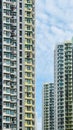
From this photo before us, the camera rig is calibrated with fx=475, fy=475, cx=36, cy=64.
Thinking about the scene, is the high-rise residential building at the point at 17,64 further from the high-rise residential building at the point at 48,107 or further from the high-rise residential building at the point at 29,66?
the high-rise residential building at the point at 48,107

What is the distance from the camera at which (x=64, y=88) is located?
135 meters

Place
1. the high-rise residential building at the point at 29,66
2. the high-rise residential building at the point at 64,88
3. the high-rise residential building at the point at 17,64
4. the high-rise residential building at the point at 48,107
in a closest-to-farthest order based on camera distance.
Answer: the high-rise residential building at the point at 17,64 < the high-rise residential building at the point at 29,66 < the high-rise residential building at the point at 64,88 < the high-rise residential building at the point at 48,107

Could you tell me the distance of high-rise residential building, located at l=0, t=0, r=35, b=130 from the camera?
90688mm

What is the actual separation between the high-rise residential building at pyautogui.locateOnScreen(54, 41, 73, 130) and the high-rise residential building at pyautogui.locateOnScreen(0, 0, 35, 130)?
33072mm

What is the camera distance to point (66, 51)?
137 metres

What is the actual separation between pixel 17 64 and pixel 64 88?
1663 inches

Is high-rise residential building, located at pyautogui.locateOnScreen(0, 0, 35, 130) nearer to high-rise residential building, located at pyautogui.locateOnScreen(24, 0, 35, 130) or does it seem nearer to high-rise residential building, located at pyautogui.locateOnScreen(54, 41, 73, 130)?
high-rise residential building, located at pyautogui.locateOnScreen(24, 0, 35, 130)

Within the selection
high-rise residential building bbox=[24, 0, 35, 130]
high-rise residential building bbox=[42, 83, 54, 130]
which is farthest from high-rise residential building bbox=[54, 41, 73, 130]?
Answer: high-rise residential building bbox=[24, 0, 35, 130]

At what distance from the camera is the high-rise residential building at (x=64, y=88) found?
134 m

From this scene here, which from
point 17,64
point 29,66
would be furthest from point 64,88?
point 17,64

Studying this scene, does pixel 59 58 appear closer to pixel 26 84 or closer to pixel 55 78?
pixel 55 78

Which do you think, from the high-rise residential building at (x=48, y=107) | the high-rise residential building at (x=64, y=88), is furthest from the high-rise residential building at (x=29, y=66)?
the high-rise residential building at (x=48, y=107)

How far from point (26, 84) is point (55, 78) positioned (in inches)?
1613

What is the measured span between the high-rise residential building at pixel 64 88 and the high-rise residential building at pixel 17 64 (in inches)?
1302
